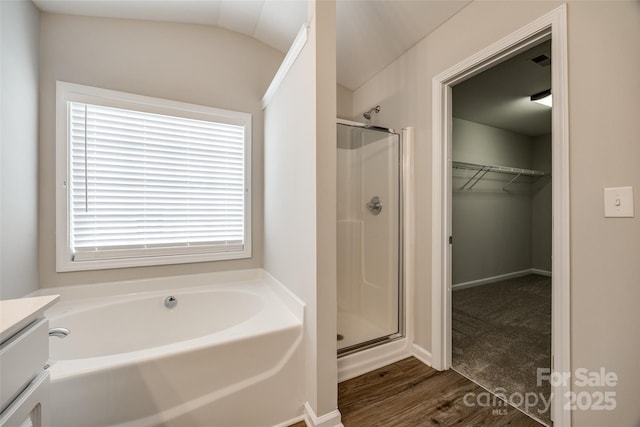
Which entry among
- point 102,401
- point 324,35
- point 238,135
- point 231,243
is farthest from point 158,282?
point 324,35

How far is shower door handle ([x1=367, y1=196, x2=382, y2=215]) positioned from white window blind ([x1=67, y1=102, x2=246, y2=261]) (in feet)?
3.84

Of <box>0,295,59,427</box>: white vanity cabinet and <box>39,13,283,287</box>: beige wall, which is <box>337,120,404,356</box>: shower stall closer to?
<box>39,13,283,287</box>: beige wall

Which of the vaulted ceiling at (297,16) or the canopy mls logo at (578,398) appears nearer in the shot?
the canopy mls logo at (578,398)

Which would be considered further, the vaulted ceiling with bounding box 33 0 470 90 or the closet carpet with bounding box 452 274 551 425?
the vaulted ceiling with bounding box 33 0 470 90

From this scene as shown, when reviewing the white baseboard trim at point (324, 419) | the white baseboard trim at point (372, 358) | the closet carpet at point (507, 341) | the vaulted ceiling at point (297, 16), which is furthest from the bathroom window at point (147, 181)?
the closet carpet at point (507, 341)

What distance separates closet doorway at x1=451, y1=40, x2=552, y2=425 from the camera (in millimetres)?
1895

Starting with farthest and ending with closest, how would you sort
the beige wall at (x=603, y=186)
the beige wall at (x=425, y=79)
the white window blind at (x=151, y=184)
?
the white window blind at (x=151, y=184) → the beige wall at (x=425, y=79) → the beige wall at (x=603, y=186)

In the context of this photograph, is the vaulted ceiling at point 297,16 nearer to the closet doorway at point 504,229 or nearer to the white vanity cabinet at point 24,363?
the closet doorway at point 504,229

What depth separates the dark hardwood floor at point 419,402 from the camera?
138cm

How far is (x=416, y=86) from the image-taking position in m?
2.02

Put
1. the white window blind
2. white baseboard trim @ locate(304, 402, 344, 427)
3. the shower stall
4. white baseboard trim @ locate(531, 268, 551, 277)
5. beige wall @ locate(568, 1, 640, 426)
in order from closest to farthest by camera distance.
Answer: beige wall @ locate(568, 1, 640, 426), white baseboard trim @ locate(304, 402, 344, 427), the white window blind, the shower stall, white baseboard trim @ locate(531, 268, 551, 277)

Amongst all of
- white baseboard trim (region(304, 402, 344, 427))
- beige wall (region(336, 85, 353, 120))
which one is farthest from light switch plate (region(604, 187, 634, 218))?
beige wall (region(336, 85, 353, 120))

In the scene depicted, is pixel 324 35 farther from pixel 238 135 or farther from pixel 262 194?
pixel 262 194

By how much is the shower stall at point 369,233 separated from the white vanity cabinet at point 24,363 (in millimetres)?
1707
